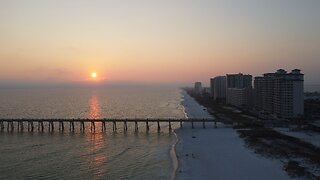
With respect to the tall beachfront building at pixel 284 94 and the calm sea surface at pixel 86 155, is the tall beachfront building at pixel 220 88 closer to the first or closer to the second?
the tall beachfront building at pixel 284 94

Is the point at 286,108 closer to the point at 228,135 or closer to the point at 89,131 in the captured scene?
the point at 228,135

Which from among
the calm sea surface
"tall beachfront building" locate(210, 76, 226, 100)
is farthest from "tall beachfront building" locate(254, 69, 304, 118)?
"tall beachfront building" locate(210, 76, 226, 100)

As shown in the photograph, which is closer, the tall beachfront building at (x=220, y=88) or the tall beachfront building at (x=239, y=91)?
the tall beachfront building at (x=239, y=91)

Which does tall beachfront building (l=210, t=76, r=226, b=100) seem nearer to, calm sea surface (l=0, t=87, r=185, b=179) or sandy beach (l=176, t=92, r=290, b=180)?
calm sea surface (l=0, t=87, r=185, b=179)

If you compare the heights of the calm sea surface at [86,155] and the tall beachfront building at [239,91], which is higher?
the tall beachfront building at [239,91]

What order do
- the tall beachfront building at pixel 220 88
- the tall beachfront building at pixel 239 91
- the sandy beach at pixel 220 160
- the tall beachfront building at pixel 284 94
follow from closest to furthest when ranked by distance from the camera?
the sandy beach at pixel 220 160 < the tall beachfront building at pixel 284 94 < the tall beachfront building at pixel 239 91 < the tall beachfront building at pixel 220 88

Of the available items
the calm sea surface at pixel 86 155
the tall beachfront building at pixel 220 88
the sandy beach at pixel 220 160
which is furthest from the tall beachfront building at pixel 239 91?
the sandy beach at pixel 220 160

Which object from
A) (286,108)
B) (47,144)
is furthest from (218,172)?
(286,108)

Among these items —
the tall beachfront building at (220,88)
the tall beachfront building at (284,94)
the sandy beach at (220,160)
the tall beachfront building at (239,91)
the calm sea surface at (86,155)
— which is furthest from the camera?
the tall beachfront building at (220,88)
